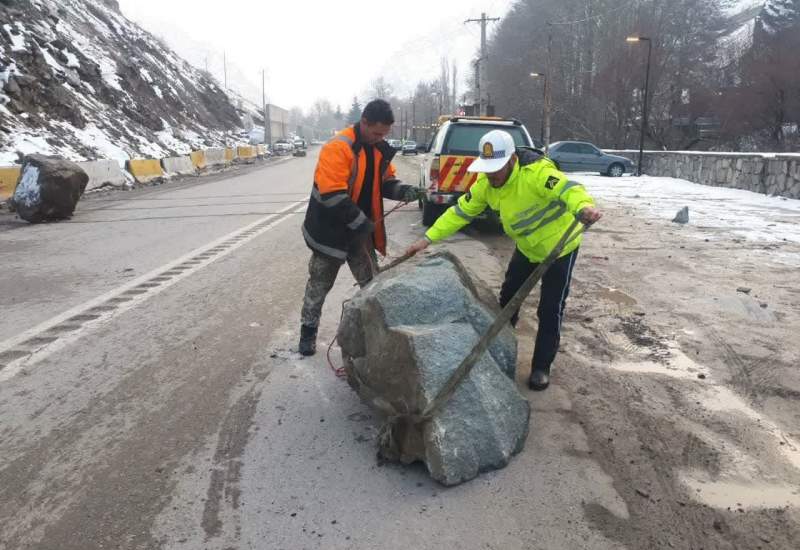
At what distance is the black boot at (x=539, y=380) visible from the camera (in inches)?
156

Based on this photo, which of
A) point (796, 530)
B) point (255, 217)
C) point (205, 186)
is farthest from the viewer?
point (205, 186)

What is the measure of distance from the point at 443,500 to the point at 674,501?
3.44 feet

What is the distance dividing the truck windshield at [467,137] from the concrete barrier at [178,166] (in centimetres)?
1714

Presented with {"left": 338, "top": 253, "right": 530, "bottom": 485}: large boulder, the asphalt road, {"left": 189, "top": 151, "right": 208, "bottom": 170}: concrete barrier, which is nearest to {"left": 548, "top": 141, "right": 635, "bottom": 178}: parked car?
{"left": 189, "top": 151, "right": 208, "bottom": 170}: concrete barrier

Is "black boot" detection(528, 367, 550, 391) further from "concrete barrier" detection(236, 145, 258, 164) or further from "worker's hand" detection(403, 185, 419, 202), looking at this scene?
"concrete barrier" detection(236, 145, 258, 164)

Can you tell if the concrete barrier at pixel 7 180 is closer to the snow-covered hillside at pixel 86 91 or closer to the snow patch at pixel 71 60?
the snow-covered hillside at pixel 86 91

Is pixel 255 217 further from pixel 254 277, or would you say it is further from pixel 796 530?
pixel 796 530

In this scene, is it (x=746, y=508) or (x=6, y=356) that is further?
(x=6, y=356)

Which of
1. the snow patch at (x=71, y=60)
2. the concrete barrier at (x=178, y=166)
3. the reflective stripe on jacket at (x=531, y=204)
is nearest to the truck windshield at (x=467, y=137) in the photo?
the reflective stripe on jacket at (x=531, y=204)

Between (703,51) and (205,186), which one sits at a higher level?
(703,51)

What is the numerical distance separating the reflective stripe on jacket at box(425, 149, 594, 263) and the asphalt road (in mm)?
948

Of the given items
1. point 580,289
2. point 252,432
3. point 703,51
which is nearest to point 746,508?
point 252,432

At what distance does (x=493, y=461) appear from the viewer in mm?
3027

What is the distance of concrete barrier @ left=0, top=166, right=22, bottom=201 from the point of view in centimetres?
1376
